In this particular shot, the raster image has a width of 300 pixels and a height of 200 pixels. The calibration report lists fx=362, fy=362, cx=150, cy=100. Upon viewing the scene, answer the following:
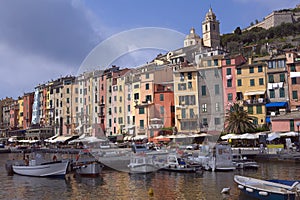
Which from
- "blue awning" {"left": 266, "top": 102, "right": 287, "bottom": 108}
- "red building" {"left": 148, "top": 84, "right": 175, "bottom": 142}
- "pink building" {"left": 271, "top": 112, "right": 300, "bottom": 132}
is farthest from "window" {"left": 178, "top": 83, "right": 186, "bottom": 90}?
"pink building" {"left": 271, "top": 112, "right": 300, "bottom": 132}

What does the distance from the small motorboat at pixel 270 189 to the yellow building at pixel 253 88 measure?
31623 millimetres

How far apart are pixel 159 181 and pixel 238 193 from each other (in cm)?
719

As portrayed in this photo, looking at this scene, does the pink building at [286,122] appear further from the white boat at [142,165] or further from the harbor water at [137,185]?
the white boat at [142,165]

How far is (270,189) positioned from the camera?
16875mm

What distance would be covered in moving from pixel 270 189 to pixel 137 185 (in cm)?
1023

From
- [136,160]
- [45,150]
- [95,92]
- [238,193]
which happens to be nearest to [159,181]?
[136,160]

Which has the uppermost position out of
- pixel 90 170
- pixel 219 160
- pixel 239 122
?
pixel 239 122

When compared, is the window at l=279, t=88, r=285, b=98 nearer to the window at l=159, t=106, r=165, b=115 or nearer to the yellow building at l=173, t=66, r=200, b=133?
the yellow building at l=173, t=66, r=200, b=133

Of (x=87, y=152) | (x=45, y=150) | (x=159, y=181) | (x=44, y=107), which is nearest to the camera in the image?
(x=159, y=181)

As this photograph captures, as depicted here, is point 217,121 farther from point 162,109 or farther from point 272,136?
point 162,109

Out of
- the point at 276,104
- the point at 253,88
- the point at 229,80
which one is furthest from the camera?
the point at 229,80

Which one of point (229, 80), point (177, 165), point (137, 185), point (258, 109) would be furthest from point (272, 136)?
point (137, 185)

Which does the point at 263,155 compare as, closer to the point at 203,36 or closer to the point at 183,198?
the point at 183,198

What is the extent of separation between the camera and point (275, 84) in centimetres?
4934
